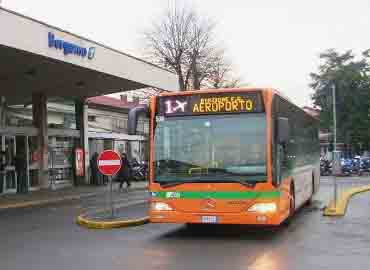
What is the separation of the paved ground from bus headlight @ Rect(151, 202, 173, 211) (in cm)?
59

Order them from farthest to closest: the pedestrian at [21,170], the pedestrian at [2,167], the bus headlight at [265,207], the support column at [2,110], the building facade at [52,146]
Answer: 1. the support column at [2,110]
2. the building facade at [52,146]
3. the pedestrian at [21,170]
4. the pedestrian at [2,167]
5. the bus headlight at [265,207]

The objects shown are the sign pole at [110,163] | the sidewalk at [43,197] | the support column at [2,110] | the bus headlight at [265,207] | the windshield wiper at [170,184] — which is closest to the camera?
the bus headlight at [265,207]

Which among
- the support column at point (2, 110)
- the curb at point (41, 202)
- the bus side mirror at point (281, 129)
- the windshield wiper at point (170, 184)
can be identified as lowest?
the curb at point (41, 202)

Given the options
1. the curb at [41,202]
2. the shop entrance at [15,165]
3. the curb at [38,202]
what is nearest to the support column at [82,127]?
the shop entrance at [15,165]

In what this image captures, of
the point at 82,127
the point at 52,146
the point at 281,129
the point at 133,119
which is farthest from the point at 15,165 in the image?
the point at 281,129

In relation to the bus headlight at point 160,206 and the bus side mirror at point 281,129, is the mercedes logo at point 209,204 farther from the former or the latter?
the bus side mirror at point 281,129

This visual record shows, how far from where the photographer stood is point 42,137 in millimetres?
27203

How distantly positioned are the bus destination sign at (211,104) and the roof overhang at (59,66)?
770 centimetres

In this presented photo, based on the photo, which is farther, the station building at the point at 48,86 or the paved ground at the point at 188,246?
the station building at the point at 48,86

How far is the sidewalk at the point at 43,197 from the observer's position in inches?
790

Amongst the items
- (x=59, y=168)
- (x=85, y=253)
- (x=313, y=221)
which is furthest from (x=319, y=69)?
(x=85, y=253)

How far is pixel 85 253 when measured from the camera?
32.5 feet

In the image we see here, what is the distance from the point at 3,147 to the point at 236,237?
1553cm

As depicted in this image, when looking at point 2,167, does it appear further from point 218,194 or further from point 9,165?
point 218,194
